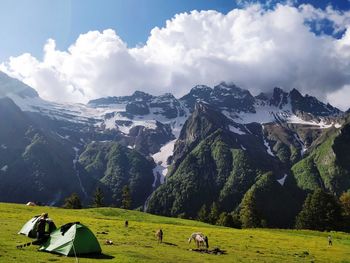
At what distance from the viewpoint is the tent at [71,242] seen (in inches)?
1430

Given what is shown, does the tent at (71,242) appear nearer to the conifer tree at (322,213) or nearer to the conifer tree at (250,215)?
the conifer tree at (250,215)

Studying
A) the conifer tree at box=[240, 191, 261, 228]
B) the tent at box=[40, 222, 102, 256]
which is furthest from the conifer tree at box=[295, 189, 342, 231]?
the tent at box=[40, 222, 102, 256]

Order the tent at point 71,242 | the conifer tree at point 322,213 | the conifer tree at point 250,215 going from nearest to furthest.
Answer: the tent at point 71,242
the conifer tree at point 250,215
the conifer tree at point 322,213

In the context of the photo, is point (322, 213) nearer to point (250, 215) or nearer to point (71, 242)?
point (250, 215)

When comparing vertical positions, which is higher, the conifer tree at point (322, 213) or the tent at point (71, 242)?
the conifer tree at point (322, 213)

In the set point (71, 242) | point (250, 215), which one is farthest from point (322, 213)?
point (71, 242)

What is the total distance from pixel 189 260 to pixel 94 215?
66.5 meters

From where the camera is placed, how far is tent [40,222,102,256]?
3631cm

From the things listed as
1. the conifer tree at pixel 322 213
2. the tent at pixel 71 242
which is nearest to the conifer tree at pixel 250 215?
the conifer tree at pixel 322 213

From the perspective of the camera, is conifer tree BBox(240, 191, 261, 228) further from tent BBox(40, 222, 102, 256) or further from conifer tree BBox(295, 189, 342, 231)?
tent BBox(40, 222, 102, 256)

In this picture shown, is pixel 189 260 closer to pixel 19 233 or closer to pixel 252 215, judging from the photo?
pixel 19 233

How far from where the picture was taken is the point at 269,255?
50500mm

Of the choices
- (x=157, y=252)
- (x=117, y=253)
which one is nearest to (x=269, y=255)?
(x=157, y=252)

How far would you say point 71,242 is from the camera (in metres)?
36.5
